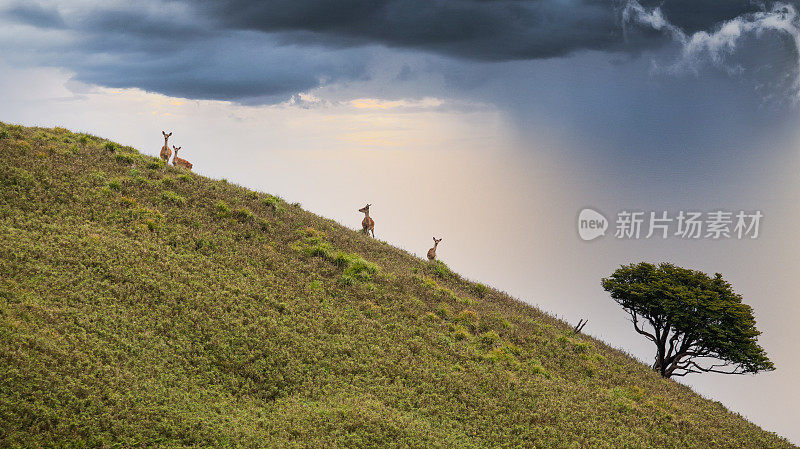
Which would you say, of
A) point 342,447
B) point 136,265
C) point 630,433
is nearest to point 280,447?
point 342,447

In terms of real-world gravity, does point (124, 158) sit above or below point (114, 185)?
above

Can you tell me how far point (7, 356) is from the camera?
14.4 meters

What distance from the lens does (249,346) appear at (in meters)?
18.8

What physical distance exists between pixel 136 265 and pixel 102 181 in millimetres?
9015

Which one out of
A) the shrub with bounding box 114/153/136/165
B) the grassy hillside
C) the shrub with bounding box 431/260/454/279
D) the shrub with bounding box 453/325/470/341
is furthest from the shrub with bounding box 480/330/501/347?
the shrub with bounding box 114/153/136/165

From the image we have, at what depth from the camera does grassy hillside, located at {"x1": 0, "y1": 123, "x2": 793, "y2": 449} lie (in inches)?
583

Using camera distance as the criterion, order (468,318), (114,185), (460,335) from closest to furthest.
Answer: (460,335)
(468,318)
(114,185)

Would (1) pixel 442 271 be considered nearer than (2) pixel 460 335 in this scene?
No

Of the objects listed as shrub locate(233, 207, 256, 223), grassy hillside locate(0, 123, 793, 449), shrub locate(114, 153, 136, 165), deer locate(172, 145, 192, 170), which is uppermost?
deer locate(172, 145, 192, 170)

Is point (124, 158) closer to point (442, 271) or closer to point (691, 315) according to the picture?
point (442, 271)

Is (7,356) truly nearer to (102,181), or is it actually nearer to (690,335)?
(102,181)

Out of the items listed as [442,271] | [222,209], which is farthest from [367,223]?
[222,209]

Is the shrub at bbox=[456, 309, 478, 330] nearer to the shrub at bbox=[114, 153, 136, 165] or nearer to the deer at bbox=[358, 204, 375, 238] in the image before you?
the deer at bbox=[358, 204, 375, 238]

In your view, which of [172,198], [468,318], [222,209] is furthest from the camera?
[222,209]
